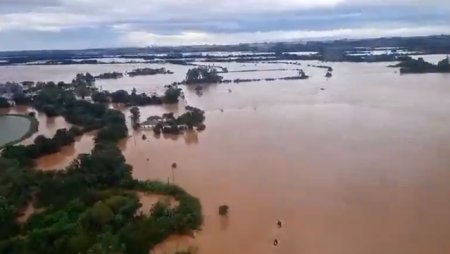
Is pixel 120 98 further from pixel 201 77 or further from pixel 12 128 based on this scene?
pixel 201 77

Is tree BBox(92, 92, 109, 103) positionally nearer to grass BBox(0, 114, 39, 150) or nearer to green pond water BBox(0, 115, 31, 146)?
grass BBox(0, 114, 39, 150)

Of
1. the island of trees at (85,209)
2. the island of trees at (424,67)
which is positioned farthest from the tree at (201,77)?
the island of trees at (85,209)

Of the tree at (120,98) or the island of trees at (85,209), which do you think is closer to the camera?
the island of trees at (85,209)

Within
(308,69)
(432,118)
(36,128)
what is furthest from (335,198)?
(308,69)

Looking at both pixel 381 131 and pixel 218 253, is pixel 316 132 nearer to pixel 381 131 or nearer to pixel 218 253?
pixel 381 131

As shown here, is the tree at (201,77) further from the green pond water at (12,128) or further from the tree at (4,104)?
the green pond water at (12,128)

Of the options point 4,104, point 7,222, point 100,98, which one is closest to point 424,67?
point 100,98
